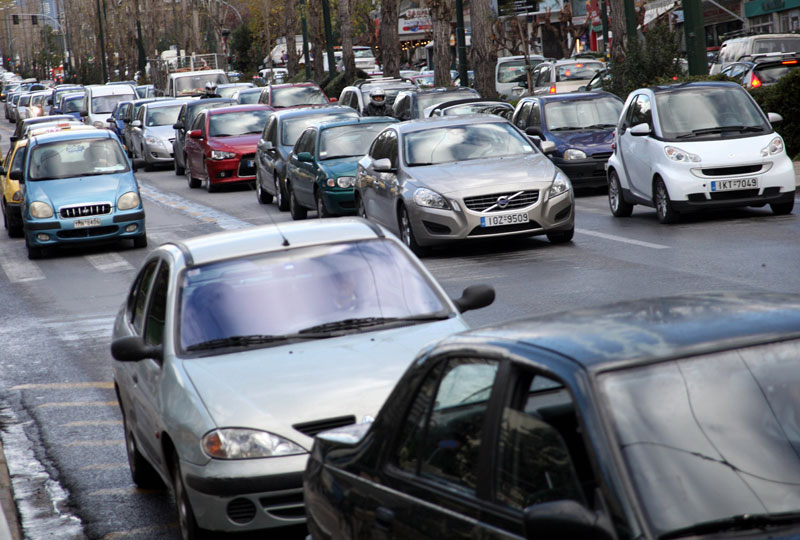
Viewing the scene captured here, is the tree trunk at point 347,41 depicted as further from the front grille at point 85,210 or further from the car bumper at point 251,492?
the car bumper at point 251,492

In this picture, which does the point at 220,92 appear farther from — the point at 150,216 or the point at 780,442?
the point at 780,442

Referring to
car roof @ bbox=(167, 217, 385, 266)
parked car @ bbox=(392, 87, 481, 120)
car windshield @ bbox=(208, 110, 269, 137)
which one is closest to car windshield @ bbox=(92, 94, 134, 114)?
car windshield @ bbox=(208, 110, 269, 137)

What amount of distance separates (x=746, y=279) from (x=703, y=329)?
9153 millimetres

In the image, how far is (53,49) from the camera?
183 metres

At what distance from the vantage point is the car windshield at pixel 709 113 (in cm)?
1739

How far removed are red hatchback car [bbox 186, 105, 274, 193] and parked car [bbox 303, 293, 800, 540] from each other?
2509 cm

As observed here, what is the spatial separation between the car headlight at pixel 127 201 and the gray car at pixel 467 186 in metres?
4.00

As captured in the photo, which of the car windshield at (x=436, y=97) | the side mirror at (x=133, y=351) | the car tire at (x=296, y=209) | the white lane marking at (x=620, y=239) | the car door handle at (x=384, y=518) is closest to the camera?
the car door handle at (x=384, y=518)

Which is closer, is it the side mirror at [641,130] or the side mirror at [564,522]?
the side mirror at [564,522]

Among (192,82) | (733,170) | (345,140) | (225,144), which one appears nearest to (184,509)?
(733,170)

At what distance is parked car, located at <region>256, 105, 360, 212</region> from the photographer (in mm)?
24172

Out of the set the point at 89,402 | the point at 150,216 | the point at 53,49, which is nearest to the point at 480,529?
the point at 89,402

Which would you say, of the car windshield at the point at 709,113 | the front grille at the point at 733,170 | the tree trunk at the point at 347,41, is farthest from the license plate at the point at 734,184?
the tree trunk at the point at 347,41

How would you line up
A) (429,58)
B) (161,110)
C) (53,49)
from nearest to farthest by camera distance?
(161,110) → (429,58) → (53,49)
